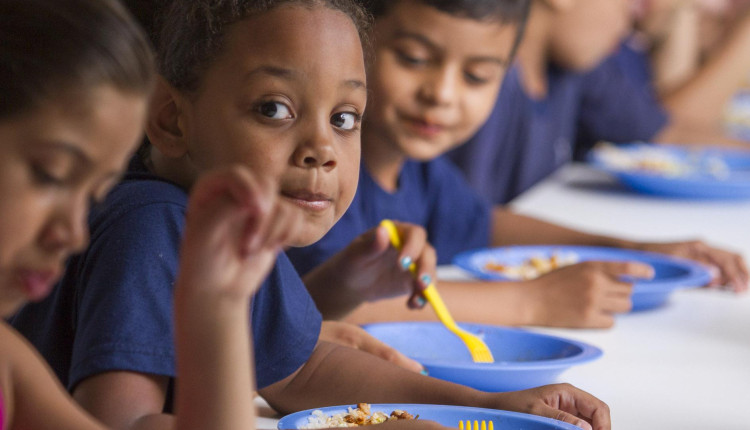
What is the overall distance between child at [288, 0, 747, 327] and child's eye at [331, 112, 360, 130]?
0.25m

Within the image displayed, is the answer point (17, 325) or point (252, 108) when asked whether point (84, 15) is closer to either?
point (252, 108)

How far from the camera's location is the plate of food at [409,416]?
0.65 metres

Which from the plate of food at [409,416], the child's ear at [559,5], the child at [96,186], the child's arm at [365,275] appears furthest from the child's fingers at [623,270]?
the child's ear at [559,5]

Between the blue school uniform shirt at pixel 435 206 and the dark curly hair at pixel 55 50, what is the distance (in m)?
0.78

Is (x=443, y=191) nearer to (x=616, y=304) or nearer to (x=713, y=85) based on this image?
(x=616, y=304)

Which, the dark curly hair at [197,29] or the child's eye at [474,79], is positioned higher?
the child's eye at [474,79]

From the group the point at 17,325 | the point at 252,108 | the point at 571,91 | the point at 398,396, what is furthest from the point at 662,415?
the point at 571,91

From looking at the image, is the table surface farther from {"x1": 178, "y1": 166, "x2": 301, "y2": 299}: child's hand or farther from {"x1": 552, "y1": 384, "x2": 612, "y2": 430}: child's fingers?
{"x1": 178, "y1": 166, "x2": 301, "y2": 299}: child's hand

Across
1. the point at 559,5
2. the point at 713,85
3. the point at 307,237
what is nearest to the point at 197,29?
the point at 307,237

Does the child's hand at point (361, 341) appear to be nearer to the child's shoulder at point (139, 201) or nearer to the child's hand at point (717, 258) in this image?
the child's shoulder at point (139, 201)

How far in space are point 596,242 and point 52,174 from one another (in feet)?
3.70

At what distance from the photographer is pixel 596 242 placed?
1.43 meters

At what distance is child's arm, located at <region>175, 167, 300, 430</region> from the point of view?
438 millimetres

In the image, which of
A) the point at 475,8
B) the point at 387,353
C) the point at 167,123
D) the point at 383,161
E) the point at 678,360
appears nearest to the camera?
the point at 167,123
